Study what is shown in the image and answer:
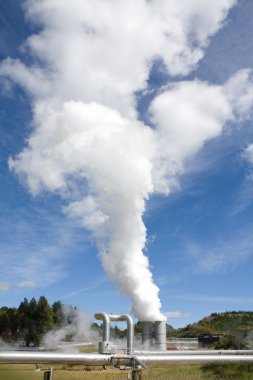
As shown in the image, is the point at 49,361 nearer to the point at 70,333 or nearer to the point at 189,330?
the point at 70,333

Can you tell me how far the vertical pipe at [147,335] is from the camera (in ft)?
104

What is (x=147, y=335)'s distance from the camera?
33.3 m

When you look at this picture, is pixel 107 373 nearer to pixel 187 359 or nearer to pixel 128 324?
pixel 128 324

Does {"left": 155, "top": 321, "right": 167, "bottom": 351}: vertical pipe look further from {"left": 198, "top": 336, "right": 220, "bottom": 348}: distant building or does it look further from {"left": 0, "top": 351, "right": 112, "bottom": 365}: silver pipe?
{"left": 198, "top": 336, "right": 220, "bottom": 348}: distant building

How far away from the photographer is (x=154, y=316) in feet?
116

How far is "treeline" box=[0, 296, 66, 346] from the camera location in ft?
208

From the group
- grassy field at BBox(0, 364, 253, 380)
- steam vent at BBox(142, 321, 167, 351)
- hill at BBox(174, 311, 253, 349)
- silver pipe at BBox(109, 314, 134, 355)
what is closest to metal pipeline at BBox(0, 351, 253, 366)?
grassy field at BBox(0, 364, 253, 380)

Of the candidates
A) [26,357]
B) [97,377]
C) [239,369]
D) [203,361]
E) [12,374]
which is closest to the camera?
[26,357]

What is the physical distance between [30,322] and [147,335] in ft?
123

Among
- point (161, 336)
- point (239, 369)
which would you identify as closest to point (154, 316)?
point (161, 336)

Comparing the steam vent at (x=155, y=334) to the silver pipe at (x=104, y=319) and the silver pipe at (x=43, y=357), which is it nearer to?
the silver pipe at (x=104, y=319)

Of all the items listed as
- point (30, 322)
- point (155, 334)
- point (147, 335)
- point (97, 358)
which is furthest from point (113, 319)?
point (30, 322)

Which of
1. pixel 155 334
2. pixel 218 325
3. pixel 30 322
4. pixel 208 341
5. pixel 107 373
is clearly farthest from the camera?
pixel 218 325

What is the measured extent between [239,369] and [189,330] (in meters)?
80.1
